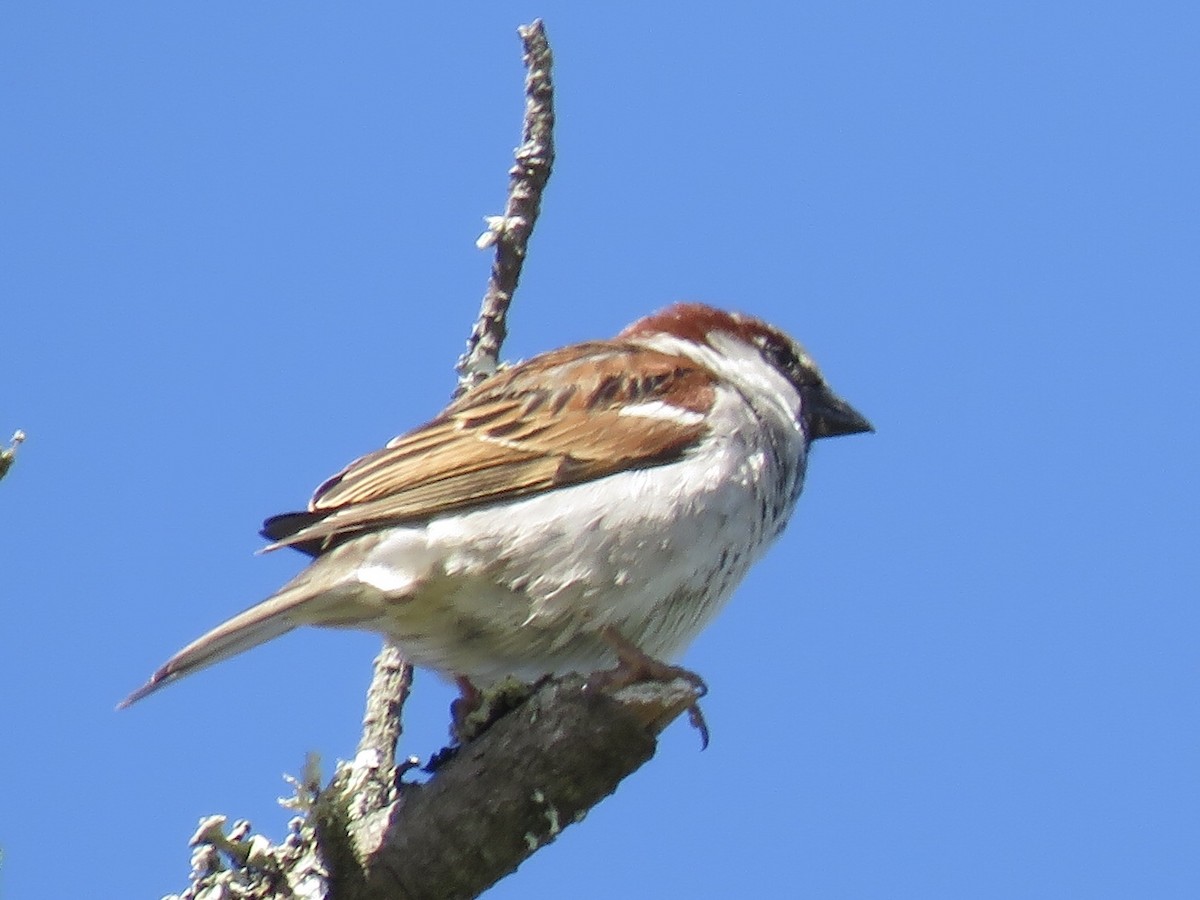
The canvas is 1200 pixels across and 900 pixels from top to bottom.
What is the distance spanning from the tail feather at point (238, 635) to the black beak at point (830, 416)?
202 cm

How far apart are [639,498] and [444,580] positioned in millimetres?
520

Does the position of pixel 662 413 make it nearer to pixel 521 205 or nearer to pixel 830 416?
pixel 521 205

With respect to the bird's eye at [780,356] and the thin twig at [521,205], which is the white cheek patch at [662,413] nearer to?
the thin twig at [521,205]

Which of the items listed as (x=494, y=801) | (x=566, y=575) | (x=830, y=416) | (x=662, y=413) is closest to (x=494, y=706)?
(x=494, y=801)

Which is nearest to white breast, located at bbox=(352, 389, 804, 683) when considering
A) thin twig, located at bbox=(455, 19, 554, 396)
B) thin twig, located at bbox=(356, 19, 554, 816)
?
thin twig, located at bbox=(356, 19, 554, 816)

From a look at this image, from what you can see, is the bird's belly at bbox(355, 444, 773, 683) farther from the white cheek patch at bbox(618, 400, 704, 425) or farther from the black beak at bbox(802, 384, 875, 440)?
the black beak at bbox(802, 384, 875, 440)

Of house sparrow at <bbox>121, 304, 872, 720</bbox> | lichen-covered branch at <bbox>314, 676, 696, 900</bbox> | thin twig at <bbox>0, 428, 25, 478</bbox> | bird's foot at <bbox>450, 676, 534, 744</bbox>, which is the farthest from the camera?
house sparrow at <bbox>121, 304, 872, 720</bbox>

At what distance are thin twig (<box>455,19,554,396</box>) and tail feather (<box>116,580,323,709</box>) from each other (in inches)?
36.3

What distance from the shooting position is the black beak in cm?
504

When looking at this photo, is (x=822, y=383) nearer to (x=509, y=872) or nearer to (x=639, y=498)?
(x=639, y=498)

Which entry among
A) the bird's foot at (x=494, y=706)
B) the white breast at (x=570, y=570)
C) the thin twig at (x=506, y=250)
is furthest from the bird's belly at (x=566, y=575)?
the bird's foot at (x=494, y=706)

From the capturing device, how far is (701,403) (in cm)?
424

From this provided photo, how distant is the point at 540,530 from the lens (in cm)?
374

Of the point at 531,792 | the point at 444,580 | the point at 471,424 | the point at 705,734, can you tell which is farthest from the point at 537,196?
the point at 531,792
